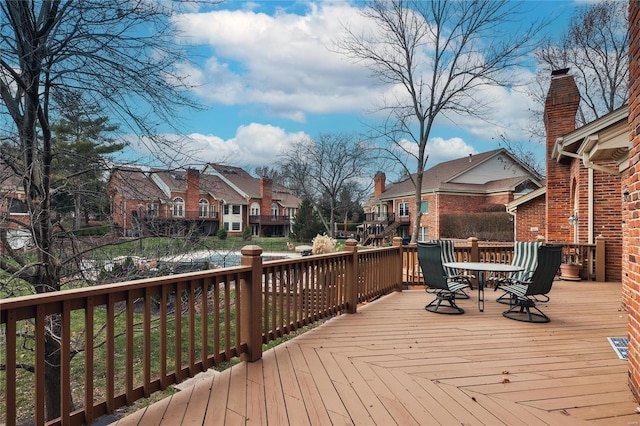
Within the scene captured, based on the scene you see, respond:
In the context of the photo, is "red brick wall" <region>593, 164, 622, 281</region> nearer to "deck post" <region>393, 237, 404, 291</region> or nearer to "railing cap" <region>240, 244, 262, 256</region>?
"deck post" <region>393, 237, 404, 291</region>

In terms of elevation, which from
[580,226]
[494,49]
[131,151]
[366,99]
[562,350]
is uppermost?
[494,49]

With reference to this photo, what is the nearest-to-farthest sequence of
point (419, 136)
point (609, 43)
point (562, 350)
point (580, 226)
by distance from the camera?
point (562, 350) < point (580, 226) < point (419, 136) < point (609, 43)

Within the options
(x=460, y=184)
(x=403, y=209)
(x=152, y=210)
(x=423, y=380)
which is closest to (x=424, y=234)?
(x=403, y=209)

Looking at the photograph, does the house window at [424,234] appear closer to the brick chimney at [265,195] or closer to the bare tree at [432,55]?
the bare tree at [432,55]

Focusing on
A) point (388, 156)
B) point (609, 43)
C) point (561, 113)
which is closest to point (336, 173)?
point (388, 156)

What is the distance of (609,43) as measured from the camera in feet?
54.3

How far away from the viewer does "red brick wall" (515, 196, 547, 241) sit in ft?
39.7

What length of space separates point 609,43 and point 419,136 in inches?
397

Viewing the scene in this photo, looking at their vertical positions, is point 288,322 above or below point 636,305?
below

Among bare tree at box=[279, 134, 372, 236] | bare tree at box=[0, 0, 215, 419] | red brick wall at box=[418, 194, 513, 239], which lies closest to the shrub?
bare tree at box=[0, 0, 215, 419]

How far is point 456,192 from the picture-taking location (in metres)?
24.5

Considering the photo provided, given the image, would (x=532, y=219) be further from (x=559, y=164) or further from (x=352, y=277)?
(x=352, y=277)

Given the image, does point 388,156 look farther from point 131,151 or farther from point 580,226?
point 131,151

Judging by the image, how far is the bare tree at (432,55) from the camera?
514 inches
